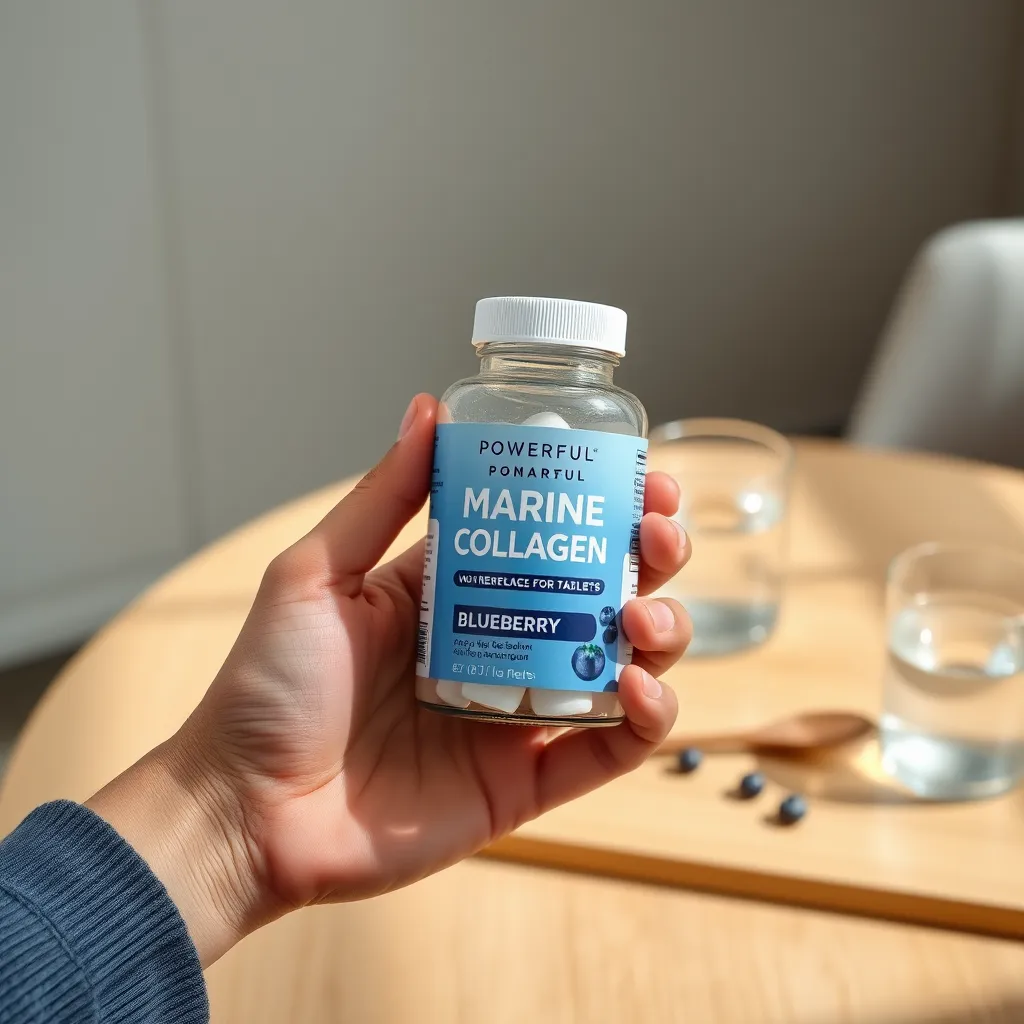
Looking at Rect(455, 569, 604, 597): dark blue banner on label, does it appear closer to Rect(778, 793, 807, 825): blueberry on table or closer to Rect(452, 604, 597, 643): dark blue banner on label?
Rect(452, 604, 597, 643): dark blue banner on label

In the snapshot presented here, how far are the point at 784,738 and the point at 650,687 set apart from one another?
0.82 ft

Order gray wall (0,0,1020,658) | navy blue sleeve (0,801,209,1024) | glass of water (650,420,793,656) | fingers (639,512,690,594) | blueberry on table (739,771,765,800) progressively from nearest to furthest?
1. navy blue sleeve (0,801,209,1024)
2. fingers (639,512,690,594)
3. blueberry on table (739,771,765,800)
4. glass of water (650,420,793,656)
5. gray wall (0,0,1020,658)

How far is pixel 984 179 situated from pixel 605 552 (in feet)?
11.4

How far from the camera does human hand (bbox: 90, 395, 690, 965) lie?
69 cm

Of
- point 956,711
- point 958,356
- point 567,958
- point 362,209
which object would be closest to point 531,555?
point 567,958

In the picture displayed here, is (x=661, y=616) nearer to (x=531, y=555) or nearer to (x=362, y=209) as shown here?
(x=531, y=555)

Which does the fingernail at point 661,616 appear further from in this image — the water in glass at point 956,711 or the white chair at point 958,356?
the white chair at point 958,356

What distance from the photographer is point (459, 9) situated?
2.46 metres

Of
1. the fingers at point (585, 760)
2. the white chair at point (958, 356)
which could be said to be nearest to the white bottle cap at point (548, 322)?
the fingers at point (585, 760)

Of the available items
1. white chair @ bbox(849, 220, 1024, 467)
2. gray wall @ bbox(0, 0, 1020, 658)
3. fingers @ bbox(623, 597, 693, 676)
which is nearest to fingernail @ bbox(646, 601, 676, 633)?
fingers @ bbox(623, 597, 693, 676)

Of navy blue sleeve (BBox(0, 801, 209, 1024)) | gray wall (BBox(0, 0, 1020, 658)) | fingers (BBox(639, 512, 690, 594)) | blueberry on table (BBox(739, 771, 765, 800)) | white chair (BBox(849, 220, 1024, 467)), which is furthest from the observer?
gray wall (BBox(0, 0, 1020, 658))

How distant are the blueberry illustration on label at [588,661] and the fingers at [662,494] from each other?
6.1 inches

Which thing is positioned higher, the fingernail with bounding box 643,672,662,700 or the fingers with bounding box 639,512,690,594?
the fingers with bounding box 639,512,690,594

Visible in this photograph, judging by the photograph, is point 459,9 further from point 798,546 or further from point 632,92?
point 798,546
